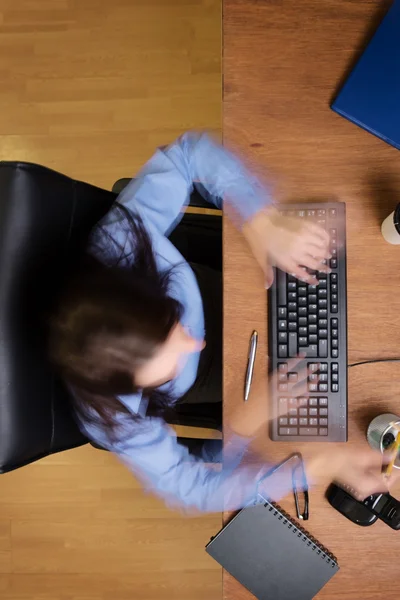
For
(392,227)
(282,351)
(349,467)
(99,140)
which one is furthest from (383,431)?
(99,140)

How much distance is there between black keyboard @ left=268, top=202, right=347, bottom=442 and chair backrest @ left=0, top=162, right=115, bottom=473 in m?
0.34

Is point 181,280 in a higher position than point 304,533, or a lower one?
higher

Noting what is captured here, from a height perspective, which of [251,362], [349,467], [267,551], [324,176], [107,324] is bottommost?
[267,551]

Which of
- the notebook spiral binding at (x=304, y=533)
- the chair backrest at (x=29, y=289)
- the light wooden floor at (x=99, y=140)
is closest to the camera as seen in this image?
the chair backrest at (x=29, y=289)

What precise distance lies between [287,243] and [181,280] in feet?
0.69

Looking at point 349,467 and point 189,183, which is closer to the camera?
point 349,467

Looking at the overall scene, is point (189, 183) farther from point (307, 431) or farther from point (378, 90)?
point (307, 431)

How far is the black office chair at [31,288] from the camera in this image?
2.37 feet

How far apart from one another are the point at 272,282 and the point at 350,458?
0.99 feet

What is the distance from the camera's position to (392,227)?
2.63ft

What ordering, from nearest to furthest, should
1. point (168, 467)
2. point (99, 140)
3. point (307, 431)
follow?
point (307, 431) → point (168, 467) → point (99, 140)

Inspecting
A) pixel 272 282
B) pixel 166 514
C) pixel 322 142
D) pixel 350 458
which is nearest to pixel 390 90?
pixel 322 142

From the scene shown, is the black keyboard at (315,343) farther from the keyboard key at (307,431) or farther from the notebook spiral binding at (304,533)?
the notebook spiral binding at (304,533)

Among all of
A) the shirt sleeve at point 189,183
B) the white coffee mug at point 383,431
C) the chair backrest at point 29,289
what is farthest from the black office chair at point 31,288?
the white coffee mug at point 383,431
